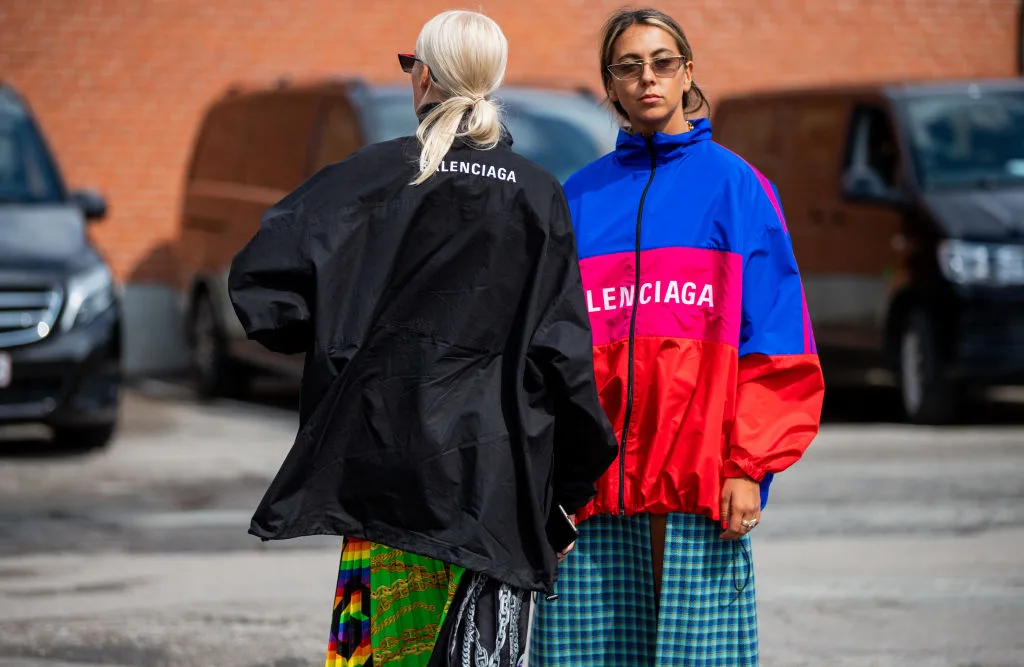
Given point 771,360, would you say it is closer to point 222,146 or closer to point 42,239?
point 42,239

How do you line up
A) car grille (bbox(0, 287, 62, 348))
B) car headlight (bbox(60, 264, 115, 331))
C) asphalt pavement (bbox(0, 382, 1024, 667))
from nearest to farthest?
1. asphalt pavement (bbox(0, 382, 1024, 667))
2. car grille (bbox(0, 287, 62, 348))
3. car headlight (bbox(60, 264, 115, 331))

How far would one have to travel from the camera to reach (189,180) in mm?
13695

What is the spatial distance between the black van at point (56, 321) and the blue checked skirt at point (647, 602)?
6.81m

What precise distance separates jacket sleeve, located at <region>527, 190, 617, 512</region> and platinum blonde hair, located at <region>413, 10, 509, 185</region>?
0.66ft

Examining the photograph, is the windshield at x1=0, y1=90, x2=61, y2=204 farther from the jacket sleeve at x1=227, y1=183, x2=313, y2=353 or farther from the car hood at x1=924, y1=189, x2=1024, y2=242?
the jacket sleeve at x1=227, y1=183, x2=313, y2=353

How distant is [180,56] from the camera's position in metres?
15.4

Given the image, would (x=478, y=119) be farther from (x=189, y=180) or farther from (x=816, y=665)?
(x=189, y=180)

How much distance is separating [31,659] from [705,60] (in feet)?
39.1

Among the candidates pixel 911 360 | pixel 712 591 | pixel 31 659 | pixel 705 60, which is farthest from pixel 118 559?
pixel 705 60

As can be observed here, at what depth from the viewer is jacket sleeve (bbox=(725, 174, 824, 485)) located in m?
3.51

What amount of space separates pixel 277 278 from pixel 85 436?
7.79m

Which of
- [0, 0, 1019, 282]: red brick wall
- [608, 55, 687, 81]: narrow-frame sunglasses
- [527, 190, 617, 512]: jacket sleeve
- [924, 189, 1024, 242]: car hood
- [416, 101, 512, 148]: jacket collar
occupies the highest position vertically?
[0, 0, 1019, 282]: red brick wall

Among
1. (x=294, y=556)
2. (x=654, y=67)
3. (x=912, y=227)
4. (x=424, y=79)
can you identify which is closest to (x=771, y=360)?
(x=654, y=67)

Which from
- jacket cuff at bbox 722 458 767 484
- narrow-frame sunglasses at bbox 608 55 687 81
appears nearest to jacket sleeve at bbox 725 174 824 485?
jacket cuff at bbox 722 458 767 484
